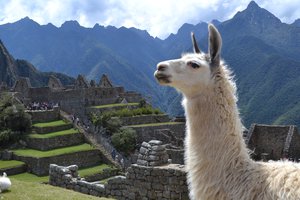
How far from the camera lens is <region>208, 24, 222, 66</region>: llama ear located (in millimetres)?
2959

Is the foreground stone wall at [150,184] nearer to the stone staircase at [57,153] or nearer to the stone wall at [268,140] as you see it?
the stone wall at [268,140]

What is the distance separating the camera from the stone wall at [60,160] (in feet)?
76.6

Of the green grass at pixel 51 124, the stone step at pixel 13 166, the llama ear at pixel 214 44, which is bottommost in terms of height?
the stone step at pixel 13 166

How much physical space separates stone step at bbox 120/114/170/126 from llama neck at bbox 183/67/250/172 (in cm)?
2902

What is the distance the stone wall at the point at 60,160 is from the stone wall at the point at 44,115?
4673 millimetres

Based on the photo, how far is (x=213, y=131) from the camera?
3.10 meters

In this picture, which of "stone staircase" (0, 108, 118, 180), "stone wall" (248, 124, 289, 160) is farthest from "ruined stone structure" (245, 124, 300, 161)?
"stone staircase" (0, 108, 118, 180)

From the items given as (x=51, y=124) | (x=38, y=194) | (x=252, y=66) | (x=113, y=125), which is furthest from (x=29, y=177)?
(x=252, y=66)

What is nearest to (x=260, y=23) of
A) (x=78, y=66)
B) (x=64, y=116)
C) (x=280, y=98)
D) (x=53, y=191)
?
(x=78, y=66)

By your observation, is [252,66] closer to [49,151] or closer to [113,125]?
[113,125]

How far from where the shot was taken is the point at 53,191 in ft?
27.8

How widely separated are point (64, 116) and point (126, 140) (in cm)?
490

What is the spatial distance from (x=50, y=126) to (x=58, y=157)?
4.32 meters

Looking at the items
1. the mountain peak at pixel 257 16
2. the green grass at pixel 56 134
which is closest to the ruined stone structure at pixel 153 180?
the green grass at pixel 56 134
